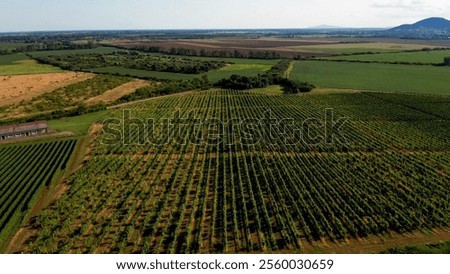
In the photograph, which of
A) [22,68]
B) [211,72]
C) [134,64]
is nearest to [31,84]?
[22,68]

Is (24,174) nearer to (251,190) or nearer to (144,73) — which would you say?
(251,190)

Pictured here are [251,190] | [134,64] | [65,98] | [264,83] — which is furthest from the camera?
[134,64]

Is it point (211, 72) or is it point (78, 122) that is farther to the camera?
point (211, 72)

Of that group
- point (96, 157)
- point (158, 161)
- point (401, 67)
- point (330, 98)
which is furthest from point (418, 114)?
point (401, 67)

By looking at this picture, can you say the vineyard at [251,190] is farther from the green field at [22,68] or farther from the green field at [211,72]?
the green field at [22,68]

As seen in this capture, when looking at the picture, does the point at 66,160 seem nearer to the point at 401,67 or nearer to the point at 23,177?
the point at 23,177

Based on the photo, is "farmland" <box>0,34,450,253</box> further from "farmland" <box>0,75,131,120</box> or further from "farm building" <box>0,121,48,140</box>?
"farm building" <box>0,121,48,140</box>

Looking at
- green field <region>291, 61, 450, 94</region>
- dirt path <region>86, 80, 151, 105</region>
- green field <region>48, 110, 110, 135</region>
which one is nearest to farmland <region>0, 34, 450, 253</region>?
green field <region>48, 110, 110, 135</region>
